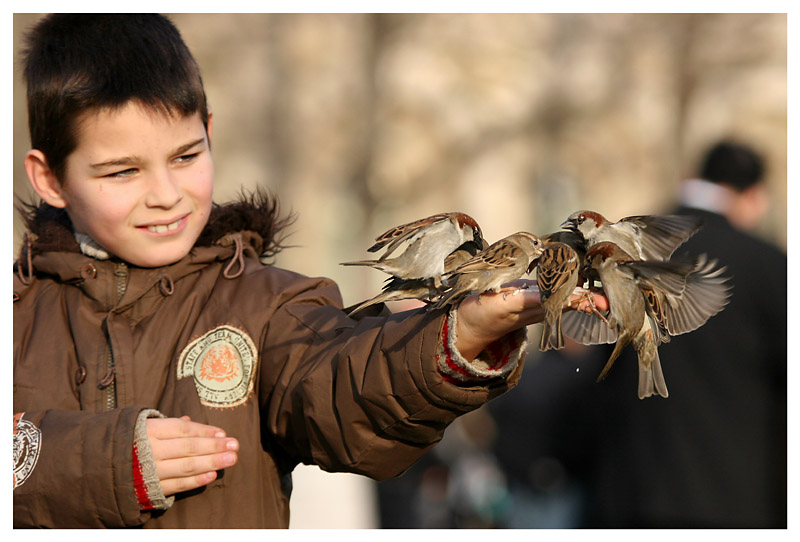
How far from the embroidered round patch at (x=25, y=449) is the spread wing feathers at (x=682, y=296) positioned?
191cm

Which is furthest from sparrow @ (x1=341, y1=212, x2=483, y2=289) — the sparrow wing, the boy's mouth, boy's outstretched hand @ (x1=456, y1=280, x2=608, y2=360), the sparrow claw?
the boy's mouth

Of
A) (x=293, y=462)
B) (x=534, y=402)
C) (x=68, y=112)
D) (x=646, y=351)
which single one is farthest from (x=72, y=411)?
(x=534, y=402)

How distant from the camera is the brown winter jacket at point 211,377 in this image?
2.83 metres

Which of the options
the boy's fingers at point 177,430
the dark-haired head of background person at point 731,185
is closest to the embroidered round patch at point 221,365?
the boy's fingers at point 177,430

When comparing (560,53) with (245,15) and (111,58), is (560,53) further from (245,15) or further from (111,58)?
(111,58)

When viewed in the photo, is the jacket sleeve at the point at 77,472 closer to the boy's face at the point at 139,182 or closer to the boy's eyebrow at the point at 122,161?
the boy's face at the point at 139,182

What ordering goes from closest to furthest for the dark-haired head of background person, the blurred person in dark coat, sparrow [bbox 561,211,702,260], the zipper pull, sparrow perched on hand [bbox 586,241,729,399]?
sparrow perched on hand [bbox 586,241,729,399], sparrow [bbox 561,211,702,260], the zipper pull, the blurred person in dark coat, the dark-haired head of background person

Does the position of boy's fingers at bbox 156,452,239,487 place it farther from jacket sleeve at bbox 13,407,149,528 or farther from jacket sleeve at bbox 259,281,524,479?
jacket sleeve at bbox 259,281,524,479

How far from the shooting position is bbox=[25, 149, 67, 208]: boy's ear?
335 cm

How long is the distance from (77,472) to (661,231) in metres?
1.98

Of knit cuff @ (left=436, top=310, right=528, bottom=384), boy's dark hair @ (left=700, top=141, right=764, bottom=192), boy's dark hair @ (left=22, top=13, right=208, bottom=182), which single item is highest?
boy's dark hair @ (left=22, top=13, right=208, bottom=182)

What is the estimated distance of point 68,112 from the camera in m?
3.20

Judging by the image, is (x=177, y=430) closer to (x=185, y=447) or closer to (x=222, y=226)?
(x=185, y=447)

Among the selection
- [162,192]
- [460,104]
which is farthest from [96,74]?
[460,104]
